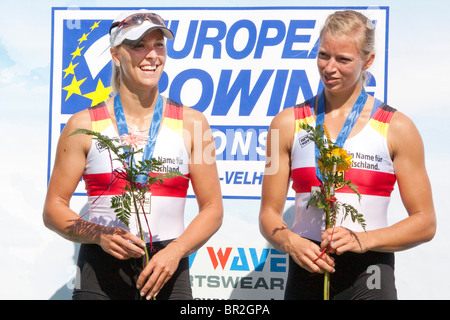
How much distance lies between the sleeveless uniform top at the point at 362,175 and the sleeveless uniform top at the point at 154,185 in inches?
21.5

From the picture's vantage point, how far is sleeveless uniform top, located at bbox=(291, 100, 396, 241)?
2561mm

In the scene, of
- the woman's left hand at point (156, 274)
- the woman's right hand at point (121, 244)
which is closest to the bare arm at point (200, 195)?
the woman's left hand at point (156, 274)

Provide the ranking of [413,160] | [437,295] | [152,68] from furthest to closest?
[437,295], [152,68], [413,160]

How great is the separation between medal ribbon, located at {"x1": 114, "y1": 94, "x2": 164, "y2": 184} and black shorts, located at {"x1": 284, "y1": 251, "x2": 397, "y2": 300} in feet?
A: 2.88

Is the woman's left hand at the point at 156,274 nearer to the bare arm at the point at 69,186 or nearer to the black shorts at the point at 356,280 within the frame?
the bare arm at the point at 69,186

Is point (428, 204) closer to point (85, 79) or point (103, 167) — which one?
point (103, 167)

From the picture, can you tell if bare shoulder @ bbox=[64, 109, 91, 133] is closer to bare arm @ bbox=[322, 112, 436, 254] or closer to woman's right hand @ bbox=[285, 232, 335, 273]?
woman's right hand @ bbox=[285, 232, 335, 273]

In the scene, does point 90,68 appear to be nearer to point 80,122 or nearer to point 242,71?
point 242,71

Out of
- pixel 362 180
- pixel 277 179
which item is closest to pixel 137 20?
pixel 277 179

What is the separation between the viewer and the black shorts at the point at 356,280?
98.8 inches

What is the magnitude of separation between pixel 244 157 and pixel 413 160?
152cm
